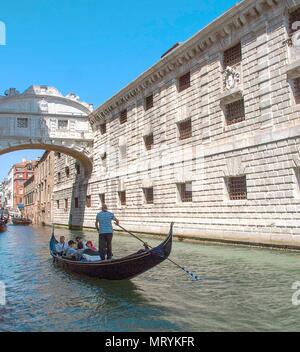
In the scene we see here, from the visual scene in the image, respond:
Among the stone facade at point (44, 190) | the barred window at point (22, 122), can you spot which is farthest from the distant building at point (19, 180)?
the barred window at point (22, 122)

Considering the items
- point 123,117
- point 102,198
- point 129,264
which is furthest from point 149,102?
point 129,264

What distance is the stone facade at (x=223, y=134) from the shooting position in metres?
11.5

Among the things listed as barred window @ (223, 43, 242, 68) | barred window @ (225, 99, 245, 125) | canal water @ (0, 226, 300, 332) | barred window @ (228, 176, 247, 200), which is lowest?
canal water @ (0, 226, 300, 332)

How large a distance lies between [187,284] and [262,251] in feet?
16.0

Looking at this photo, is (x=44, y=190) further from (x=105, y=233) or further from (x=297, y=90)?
(x=105, y=233)

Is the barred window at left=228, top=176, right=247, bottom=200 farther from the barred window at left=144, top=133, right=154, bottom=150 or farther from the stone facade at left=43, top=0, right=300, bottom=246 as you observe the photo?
the barred window at left=144, top=133, right=154, bottom=150

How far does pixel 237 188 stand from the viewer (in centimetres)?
1337

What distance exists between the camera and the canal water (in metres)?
4.77

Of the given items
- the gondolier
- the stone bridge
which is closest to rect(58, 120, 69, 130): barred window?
→ the stone bridge

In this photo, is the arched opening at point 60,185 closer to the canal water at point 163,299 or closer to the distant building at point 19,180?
the canal water at point 163,299

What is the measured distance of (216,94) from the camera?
47.1 ft

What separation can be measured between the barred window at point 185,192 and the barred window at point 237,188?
2.44 m

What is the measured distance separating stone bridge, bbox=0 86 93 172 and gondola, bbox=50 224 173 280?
59.6 ft
